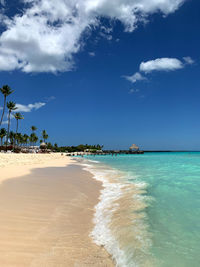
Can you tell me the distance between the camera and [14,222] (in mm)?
4812

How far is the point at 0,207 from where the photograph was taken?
5930 millimetres

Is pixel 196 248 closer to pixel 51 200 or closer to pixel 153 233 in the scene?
pixel 153 233

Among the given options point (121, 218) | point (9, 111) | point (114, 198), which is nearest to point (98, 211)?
point (121, 218)

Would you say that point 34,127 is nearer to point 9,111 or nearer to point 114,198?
point 9,111

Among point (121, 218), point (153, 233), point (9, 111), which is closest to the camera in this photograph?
point (153, 233)

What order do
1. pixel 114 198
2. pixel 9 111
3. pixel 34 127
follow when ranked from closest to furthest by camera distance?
1. pixel 114 198
2. pixel 9 111
3. pixel 34 127

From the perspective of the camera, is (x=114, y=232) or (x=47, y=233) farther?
(x=114, y=232)

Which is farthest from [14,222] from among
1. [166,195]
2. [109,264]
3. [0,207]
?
[166,195]

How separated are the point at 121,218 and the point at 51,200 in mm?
Answer: 2965

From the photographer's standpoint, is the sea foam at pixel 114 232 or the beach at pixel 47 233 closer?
the beach at pixel 47 233

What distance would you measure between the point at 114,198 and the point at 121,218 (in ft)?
8.57

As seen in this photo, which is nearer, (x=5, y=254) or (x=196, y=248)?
(x=5, y=254)

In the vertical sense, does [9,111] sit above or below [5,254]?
above

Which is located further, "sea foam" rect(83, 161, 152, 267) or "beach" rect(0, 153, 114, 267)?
"sea foam" rect(83, 161, 152, 267)
